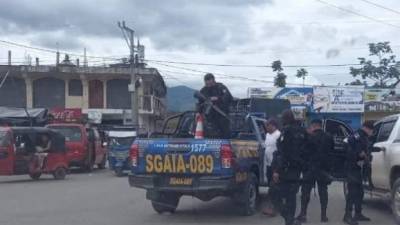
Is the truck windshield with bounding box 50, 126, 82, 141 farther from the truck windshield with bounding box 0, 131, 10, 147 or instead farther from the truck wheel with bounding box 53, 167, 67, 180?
the truck windshield with bounding box 0, 131, 10, 147

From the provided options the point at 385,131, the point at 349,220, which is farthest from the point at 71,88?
the point at 349,220

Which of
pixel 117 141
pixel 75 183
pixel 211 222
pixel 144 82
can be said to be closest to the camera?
pixel 211 222

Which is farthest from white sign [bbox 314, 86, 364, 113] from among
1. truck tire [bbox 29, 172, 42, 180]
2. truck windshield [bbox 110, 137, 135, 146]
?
truck tire [bbox 29, 172, 42, 180]

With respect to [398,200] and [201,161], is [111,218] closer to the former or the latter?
[201,161]

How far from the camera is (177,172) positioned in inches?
473

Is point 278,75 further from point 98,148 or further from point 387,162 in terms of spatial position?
point 387,162

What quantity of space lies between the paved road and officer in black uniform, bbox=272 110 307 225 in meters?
1.40

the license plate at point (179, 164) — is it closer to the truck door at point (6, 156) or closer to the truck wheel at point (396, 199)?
the truck wheel at point (396, 199)

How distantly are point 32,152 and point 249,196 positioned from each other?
1060 centimetres

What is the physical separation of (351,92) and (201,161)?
38798 mm

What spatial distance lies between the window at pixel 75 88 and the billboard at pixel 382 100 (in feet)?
65.7

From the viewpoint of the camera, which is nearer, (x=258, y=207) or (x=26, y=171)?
(x=258, y=207)

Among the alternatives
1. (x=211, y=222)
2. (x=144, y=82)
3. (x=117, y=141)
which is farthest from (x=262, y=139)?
(x=144, y=82)

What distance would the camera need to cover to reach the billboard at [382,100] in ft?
160
